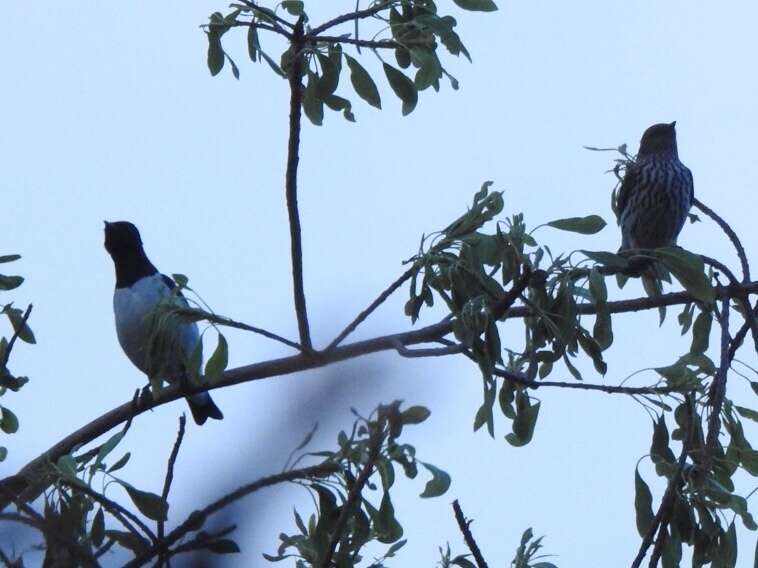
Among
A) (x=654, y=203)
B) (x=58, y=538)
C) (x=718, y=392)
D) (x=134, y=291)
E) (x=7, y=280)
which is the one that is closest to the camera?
(x=58, y=538)

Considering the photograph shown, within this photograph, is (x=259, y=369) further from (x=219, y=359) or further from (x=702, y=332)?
(x=702, y=332)

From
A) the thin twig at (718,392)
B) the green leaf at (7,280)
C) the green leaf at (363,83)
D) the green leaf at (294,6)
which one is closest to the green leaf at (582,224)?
the thin twig at (718,392)

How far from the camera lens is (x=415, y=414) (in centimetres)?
173

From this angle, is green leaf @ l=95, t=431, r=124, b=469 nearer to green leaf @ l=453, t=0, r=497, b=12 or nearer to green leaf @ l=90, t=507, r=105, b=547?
green leaf @ l=90, t=507, r=105, b=547

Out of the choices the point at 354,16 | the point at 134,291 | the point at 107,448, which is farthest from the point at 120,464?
the point at 134,291

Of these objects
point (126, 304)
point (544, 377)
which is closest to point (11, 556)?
point (544, 377)

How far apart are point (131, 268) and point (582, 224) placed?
14.1ft

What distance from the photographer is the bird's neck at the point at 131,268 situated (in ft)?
25.5

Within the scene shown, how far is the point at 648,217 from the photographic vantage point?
8398 millimetres

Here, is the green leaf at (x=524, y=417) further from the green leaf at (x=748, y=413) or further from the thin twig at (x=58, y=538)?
the thin twig at (x=58, y=538)

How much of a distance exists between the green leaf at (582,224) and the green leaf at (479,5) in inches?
28.3

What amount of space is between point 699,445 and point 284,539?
1.30 meters

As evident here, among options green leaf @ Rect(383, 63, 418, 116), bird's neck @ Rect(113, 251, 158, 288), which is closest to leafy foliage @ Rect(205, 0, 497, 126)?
green leaf @ Rect(383, 63, 418, 116)

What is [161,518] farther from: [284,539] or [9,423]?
[9,423]
